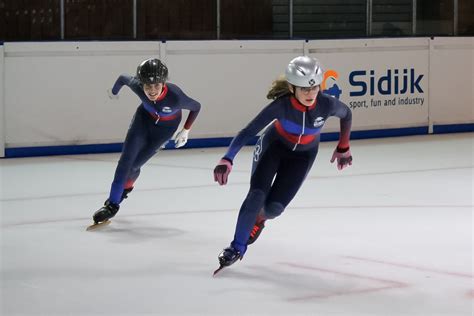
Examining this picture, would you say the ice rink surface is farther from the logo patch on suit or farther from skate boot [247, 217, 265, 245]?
the logo patch on suit

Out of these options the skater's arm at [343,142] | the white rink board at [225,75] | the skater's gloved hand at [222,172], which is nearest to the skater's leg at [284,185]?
the skater's arm at [343,142]

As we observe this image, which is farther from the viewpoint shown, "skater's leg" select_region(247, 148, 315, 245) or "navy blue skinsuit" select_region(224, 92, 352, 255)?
"skater's leg" select_region(247, 148, 315, 245)

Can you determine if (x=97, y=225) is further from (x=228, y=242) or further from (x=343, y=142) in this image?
(x=343, y=142)

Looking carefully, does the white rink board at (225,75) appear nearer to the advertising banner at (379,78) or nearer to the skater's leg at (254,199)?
the advertising banner at (379,78)

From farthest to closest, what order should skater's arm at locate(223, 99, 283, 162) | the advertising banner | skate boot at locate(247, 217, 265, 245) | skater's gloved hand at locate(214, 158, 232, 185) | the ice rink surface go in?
the advertising banner → skate boot at locate(247, 217, 265, 245) → skater's arm at locate(223, 99, 283, 162) → skater's gloved hand at locate(214, 158, 232, 185) → the ice rink surface

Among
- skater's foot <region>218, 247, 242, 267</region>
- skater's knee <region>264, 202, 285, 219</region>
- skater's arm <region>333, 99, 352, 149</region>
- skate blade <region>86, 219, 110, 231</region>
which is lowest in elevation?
skate blade <region>86, 219, 110, 231</region>

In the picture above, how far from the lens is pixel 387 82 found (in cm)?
1319

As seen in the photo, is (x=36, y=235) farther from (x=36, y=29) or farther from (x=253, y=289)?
(x=36, y=29)

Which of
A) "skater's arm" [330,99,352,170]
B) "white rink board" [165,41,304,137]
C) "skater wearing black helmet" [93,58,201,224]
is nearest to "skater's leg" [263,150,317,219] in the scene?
"skater's arm" [330,99,352,170]

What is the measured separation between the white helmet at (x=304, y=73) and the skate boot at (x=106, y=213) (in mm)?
2141

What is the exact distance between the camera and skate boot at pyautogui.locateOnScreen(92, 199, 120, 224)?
7.26m

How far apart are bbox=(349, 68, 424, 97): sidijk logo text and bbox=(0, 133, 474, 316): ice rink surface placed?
231 centimetres

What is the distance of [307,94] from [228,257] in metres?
0.98

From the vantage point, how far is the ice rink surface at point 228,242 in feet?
16.6
